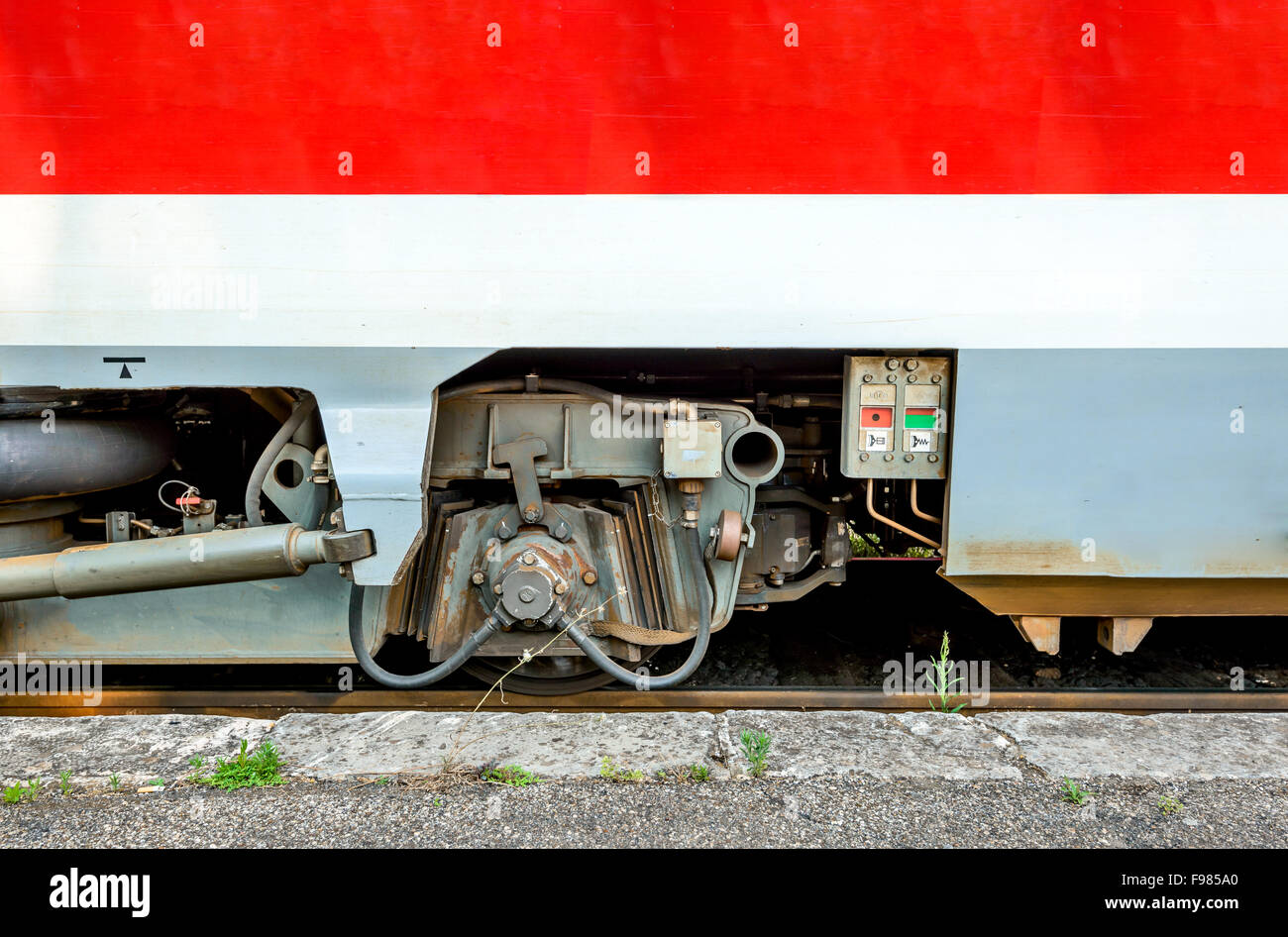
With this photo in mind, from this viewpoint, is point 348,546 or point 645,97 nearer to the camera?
point 645,97

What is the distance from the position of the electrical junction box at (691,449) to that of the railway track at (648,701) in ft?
3.15

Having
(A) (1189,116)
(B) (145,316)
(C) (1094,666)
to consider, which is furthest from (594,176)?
(C) (1094,666)

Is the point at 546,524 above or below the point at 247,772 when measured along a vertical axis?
above

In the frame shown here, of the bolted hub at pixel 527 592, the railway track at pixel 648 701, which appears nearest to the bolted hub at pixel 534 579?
the bolted hub at pixel 527 592

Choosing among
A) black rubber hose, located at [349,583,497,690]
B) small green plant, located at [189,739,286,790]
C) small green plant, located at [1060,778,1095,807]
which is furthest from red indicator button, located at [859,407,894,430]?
small green plant, located at [189,739,286,790]

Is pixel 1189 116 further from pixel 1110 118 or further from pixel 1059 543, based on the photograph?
pixel 1059 543

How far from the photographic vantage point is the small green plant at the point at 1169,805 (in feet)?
6.87

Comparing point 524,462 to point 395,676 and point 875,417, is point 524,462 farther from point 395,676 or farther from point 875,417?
point 875,417

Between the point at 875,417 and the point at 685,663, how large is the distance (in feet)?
3.77

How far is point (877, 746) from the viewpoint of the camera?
7.90 feet

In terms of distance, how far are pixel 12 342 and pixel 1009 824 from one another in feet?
10.8

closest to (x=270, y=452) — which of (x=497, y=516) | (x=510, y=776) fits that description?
(x=497, y=516)

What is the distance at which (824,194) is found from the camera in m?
2.56

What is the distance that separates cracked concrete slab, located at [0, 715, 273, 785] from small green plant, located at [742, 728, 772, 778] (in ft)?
4.85
